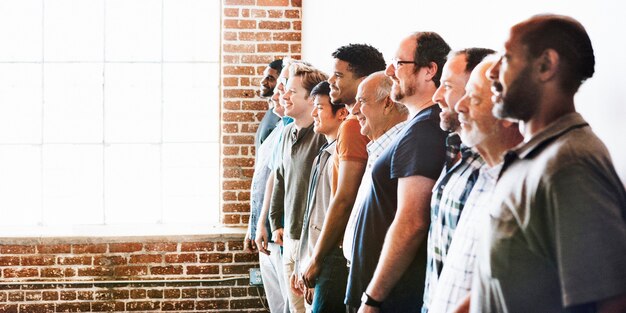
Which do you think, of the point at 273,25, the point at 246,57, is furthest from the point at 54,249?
the point at 273,25

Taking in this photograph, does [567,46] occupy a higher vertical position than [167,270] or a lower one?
higher

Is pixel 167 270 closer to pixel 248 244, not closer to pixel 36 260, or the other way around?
pixel 248 244

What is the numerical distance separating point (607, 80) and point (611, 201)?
42 centimetres

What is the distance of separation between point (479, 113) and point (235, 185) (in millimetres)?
3882

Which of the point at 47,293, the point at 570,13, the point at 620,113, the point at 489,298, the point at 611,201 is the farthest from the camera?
the point at 47,293

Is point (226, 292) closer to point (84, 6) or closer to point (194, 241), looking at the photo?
point (194, 241)

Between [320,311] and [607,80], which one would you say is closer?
[607,80]

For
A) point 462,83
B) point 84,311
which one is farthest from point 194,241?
point 462,83

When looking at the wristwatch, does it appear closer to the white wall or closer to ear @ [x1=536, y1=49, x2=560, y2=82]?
the white wall

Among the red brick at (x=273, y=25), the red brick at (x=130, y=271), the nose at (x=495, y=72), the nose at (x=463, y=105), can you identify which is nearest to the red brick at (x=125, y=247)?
the red brick at (x=130, y=271)

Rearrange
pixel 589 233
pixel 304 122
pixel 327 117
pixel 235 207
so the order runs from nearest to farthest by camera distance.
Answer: pixel 589 233 → pixel 327 117 → pixel 304 122 → pixel 235 207

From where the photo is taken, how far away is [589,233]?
1134 mm

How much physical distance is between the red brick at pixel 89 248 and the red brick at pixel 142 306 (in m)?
0.40

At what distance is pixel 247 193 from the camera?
5.36 meters
